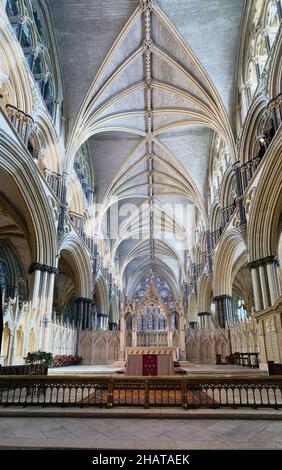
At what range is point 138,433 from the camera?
3996mm

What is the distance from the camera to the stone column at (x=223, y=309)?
18.4 m

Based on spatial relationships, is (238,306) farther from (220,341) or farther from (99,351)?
(99,351)

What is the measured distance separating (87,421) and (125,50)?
16741 mm

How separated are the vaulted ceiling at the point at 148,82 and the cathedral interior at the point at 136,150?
0.07 meters

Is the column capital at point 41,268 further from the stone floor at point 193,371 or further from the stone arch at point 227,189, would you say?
the stone arch at point 227,189

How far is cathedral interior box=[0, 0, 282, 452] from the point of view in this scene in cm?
1184

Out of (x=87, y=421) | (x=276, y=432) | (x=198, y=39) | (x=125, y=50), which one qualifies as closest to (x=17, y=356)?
(x=87, y=421)

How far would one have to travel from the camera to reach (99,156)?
896 inches

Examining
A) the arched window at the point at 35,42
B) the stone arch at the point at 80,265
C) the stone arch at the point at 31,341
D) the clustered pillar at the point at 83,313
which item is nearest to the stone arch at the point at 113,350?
the clustered pillar at the point at 83,313

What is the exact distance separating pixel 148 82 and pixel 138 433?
1772 cm

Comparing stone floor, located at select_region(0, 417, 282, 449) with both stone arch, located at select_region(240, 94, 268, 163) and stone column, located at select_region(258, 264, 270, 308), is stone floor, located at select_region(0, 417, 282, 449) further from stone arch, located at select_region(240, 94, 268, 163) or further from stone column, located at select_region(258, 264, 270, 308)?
stone arch, located at select_region(240, 94, 268, 163)

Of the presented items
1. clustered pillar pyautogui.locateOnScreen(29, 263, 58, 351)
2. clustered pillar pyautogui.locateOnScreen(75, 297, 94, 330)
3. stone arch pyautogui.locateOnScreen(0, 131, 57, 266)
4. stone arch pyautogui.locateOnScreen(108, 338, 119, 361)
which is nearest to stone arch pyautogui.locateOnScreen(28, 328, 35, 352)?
clustered pillar pyautogui.locateOnScreen(29, 263, 58, 351)

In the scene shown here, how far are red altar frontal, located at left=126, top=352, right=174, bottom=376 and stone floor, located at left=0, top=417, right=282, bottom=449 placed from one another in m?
4.79

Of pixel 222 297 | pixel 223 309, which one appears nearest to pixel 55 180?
pixel 222 297
